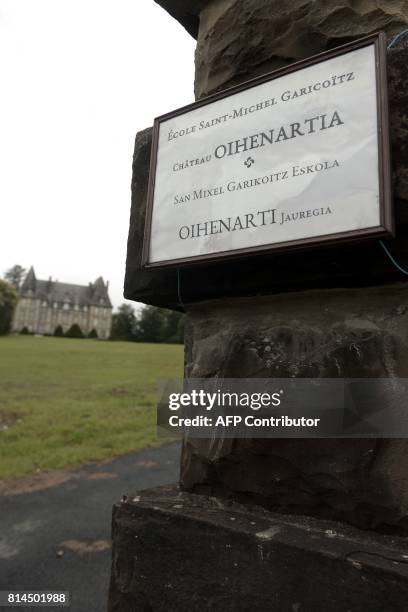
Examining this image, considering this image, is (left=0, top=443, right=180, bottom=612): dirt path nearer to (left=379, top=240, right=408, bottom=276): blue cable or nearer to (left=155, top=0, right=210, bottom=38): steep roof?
(left=379, top=240, right=408, bottom=276): blue cable

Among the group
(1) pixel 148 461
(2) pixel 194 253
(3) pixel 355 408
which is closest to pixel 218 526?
(3) pixel 355 408

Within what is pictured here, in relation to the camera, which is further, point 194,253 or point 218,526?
point 194,253

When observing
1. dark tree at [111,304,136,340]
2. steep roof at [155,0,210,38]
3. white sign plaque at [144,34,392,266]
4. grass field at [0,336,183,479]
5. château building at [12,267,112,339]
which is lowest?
grass field at [0,336,183,479]

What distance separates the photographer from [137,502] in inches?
64.7

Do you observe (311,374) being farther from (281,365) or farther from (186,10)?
(186,10)

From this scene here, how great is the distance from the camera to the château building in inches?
3816

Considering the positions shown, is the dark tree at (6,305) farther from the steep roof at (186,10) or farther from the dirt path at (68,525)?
the steep roof at (186,10)

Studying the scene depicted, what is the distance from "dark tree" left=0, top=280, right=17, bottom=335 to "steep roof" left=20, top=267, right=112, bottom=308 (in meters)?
36.8

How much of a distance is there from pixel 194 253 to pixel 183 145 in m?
0.48

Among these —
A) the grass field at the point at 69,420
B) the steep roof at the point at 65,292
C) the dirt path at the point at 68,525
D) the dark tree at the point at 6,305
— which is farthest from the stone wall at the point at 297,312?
the steep roof at the point at 65,292

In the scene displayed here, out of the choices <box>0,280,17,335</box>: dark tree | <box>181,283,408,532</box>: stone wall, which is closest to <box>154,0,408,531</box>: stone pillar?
<box>181,283,408,532</box>: stone wall

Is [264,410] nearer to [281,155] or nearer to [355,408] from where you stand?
[355,408]

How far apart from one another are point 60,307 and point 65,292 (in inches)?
162

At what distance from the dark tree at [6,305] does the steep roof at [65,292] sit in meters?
36.8
